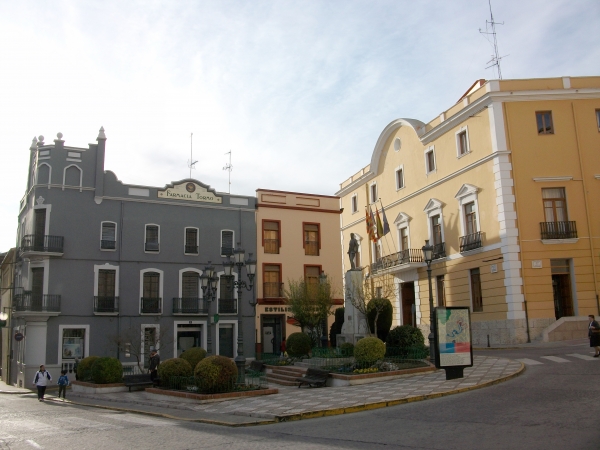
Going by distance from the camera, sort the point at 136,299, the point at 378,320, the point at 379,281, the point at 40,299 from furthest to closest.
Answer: the point at 379,281
the point at 136,299
the point at 40,299
the point at 378,320

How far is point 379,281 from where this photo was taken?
40.1 metres

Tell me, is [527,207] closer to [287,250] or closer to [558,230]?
[558,230]

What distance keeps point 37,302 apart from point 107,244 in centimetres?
459

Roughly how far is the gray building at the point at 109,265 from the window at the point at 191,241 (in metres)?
0.06

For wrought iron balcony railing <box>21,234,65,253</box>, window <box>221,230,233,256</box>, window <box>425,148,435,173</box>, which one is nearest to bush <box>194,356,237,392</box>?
wrought iron balcony railing <box>21,234,65,253</box>

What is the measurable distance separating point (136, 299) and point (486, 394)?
890 inches

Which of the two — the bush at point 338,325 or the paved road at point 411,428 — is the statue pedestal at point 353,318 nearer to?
the bush at point 338,325

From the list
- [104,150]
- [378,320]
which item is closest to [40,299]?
[104,150]

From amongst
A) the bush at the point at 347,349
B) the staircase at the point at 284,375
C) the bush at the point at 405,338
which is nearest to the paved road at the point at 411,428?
the bush at the point at 405,338

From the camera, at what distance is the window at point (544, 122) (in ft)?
92.5

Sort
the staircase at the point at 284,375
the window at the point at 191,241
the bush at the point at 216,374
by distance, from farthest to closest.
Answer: the window at the point at 191,241, the staircase at the point at 284,375, the bush at the point at 216,374

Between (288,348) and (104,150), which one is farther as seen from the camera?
(104,150)

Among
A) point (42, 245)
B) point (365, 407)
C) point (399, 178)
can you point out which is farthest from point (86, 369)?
point (399, 178)

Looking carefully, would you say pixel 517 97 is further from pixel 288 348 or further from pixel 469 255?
pixel 288 348
